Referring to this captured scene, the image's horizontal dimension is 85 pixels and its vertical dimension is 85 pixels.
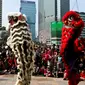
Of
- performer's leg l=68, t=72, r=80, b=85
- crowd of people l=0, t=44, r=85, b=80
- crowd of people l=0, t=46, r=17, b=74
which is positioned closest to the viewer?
performer's leg l=68, t=72, r=80, b=85

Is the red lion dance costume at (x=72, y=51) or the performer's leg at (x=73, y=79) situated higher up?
the red lion dance costume at (x=72, y=51)

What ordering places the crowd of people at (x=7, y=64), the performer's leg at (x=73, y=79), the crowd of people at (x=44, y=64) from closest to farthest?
the performer's leg at (x=73, y=79) < the crowd of people at (x=44, y=64) < the crowd of people at (x=7, y=64)

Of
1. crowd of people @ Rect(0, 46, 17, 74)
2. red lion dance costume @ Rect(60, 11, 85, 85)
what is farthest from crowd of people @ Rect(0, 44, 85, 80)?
red lion dance costume @ Rect(60, 11, 85, 85)

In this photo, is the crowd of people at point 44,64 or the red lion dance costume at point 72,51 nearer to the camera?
the red lion dance costume at point 72,51

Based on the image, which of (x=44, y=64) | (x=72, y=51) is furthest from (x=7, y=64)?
(x=72, y=51)

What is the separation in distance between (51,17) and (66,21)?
219 ft

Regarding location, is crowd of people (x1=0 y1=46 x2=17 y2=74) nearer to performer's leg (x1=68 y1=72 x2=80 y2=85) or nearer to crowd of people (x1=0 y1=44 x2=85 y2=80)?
crowd of people (x1=0 y1=44 x2=85 y2=80)

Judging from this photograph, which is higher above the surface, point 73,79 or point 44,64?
point 73,79

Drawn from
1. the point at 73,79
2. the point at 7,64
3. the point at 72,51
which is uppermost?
the point at 72,51

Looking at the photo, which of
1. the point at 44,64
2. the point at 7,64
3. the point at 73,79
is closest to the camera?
the point at 73,79

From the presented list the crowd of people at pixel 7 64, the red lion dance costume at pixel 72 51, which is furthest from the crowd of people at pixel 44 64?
the red lion dance costume at pixel 72 51

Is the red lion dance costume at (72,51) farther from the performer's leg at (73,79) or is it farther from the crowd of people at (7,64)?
the crowd of people at (7,64)

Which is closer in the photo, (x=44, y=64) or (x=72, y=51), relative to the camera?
(x=72, y=51)

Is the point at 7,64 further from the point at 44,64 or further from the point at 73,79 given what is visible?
the point at 73,79
